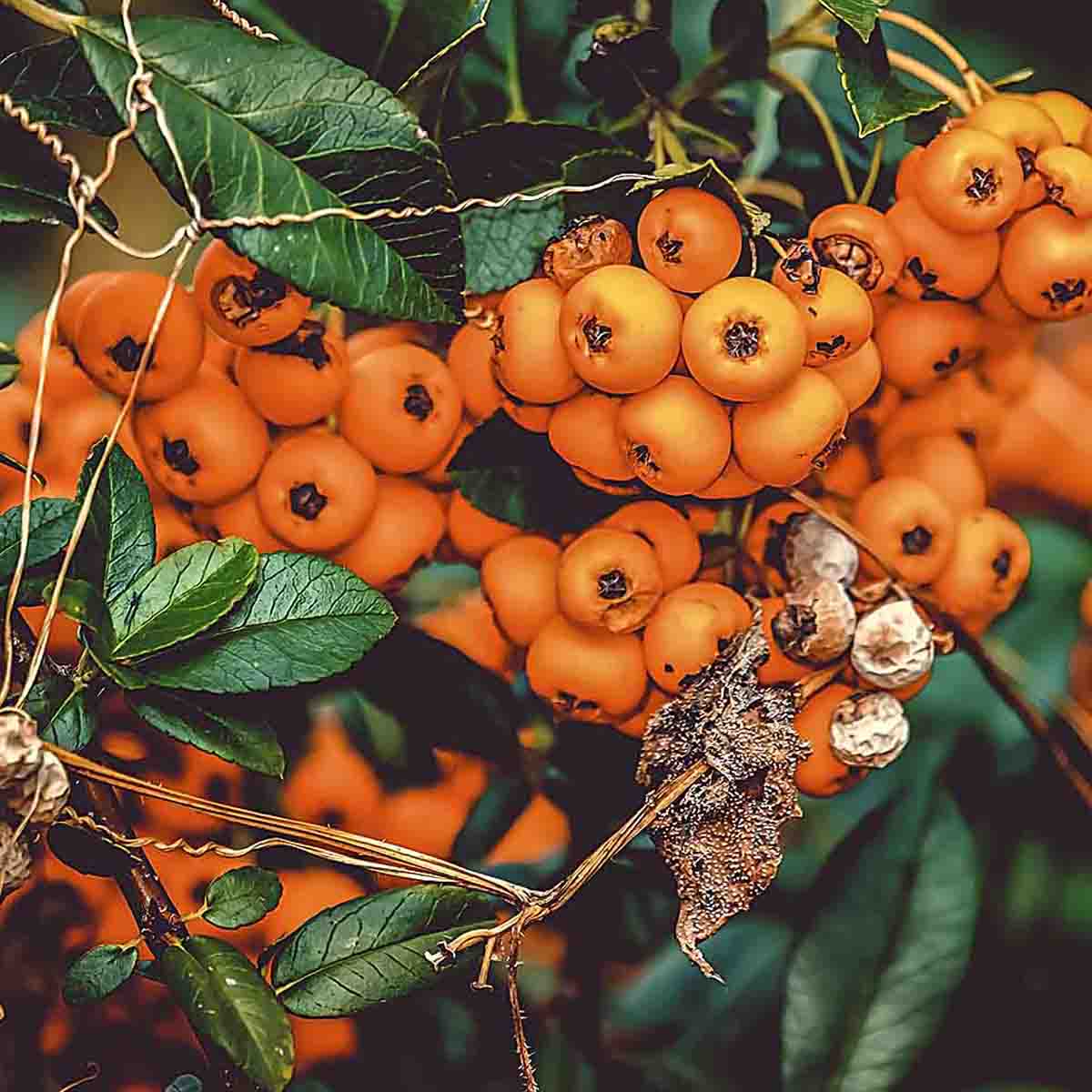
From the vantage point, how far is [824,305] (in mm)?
600

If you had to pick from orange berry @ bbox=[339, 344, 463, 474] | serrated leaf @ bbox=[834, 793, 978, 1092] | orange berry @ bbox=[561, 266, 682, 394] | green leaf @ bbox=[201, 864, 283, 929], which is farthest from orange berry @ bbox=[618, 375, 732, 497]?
serrated leaf @ bbox=[834, 793, 978, 1092]

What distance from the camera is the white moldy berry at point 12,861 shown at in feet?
1.67

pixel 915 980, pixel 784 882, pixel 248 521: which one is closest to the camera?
pixel 248 521

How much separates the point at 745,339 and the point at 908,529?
0.57 feet

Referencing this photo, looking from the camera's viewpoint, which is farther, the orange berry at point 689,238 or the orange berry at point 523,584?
the orange berry at point 523,584

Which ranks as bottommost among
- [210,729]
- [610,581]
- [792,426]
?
[210,729]

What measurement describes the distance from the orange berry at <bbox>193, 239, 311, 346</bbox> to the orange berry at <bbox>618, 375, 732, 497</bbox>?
0.16 meters

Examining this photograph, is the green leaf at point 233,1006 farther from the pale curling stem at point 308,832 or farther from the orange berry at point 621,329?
the orange berry at point 621,329

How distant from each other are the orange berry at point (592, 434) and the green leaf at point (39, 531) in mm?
218

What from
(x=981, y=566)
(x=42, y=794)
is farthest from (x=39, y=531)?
(x=981, y=566)

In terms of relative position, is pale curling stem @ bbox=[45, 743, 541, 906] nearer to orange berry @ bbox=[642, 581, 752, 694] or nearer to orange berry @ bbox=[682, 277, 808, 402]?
orange berry @ bbox=[642, 581, 752, 694]

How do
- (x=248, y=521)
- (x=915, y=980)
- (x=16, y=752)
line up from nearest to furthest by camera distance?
(x=16, y=752) < (x=248, y=521) < (x=915, y=980)

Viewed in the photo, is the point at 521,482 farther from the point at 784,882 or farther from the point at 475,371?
the point at 784,882

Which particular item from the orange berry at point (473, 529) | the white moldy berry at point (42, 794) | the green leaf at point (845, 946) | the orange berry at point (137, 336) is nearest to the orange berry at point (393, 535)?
the orange berry at point (473, 529)
